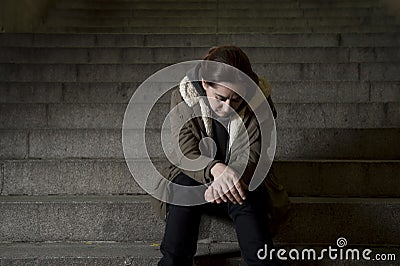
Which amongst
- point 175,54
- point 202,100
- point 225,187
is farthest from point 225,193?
point 175,54

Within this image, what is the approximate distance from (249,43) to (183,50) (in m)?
0.61

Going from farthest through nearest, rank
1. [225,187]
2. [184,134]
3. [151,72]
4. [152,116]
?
[151,72], [152,116], [184,134], [225,187]

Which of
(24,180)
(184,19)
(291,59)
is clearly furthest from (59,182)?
(184,19)

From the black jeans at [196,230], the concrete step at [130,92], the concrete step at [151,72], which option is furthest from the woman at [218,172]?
the concrete step at [151,72]

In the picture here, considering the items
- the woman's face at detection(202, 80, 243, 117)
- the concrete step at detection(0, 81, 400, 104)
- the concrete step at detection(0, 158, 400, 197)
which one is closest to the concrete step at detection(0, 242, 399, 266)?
the concrete step at detection(0, 158, 400, 197)

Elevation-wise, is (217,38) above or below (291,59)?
above

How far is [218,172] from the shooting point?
2395mm

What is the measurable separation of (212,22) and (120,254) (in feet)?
12.8

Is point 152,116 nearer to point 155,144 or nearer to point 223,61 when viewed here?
point 155,144

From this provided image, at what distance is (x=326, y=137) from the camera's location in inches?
131

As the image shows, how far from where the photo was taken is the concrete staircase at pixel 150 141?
2.85 meters

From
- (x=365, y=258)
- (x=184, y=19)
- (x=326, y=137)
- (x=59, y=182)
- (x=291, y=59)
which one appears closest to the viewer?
(x=365, y=258)

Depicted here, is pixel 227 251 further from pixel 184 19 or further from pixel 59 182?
pixel 184 19

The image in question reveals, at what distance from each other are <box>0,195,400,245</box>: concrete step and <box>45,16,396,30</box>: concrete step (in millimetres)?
3317
